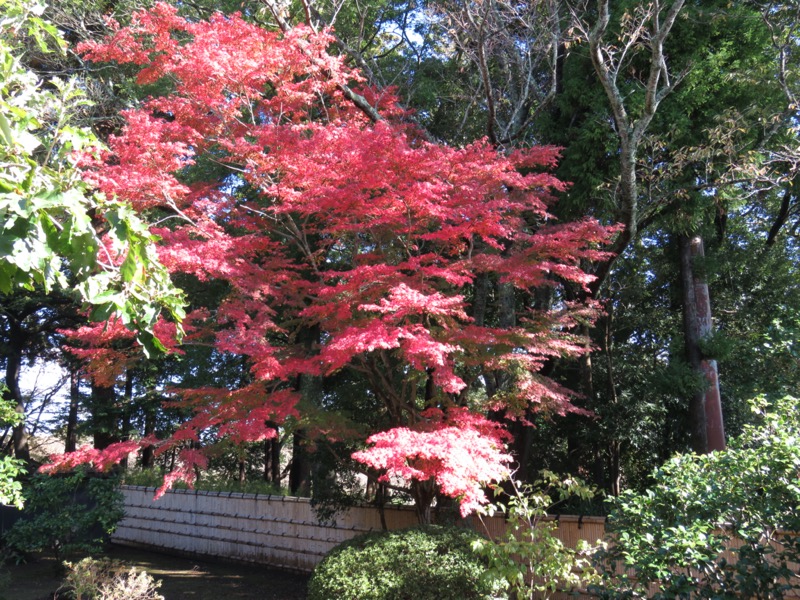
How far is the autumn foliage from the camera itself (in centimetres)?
644

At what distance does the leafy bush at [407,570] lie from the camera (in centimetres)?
614

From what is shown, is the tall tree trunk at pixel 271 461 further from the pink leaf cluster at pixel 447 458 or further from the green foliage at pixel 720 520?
the green foliage at pixel 720 520

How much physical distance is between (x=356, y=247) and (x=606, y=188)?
12.4 ft

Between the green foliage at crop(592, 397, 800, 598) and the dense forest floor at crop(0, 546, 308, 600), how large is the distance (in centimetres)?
640

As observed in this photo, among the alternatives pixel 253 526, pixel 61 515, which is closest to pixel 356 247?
pixel 61 515

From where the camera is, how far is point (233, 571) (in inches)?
452

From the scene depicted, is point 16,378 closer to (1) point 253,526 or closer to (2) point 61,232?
(1) point 253,526

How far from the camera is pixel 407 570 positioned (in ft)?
20.6

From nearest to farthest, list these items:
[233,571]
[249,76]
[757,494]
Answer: [757,494] → [249,76] → [233,571]

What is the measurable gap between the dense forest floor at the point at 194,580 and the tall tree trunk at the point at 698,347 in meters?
6.72

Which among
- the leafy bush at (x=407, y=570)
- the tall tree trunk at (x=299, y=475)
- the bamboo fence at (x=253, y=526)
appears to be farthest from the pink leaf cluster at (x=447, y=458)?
the tall tree trunk at (x=299, y=475)

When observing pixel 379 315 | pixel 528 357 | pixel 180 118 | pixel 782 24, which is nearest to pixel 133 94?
pixel 180 118

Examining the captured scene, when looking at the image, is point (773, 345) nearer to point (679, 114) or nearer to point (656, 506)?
point (656, 506)

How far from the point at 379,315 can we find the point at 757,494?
4341 millimetres
